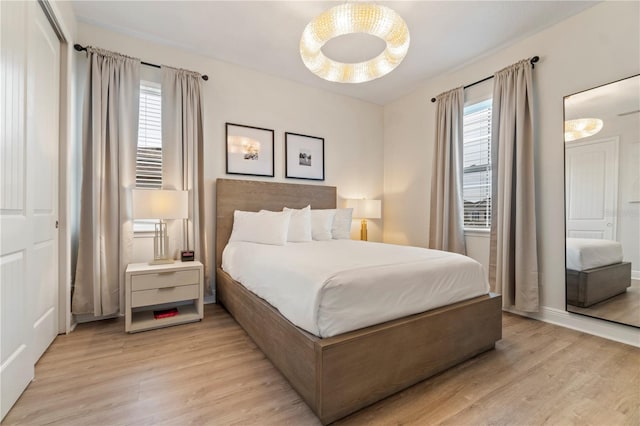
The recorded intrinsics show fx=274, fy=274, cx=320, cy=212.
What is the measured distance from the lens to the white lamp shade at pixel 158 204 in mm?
2387

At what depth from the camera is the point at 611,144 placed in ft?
7.34

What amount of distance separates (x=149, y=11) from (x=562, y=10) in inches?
142

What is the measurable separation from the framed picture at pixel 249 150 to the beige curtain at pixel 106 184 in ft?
3.17

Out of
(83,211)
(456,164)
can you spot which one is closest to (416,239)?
(456,164)

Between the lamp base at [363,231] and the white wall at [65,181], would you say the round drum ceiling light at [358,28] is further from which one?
the lamp base at [363,231]

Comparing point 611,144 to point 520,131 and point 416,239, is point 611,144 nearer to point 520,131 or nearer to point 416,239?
point 520,131

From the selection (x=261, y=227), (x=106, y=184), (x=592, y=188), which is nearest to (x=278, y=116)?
(x=261, y=227)

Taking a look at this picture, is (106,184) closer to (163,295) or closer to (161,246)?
(161,246)

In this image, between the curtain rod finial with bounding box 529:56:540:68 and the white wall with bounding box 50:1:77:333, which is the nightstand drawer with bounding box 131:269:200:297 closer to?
the white wall with bounding box 50:1:77:333

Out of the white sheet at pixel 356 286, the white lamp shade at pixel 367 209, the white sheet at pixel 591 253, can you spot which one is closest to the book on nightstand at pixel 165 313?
the white sheet at pixel 356 286

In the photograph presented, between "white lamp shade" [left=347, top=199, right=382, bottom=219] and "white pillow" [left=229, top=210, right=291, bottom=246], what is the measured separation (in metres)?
1.45

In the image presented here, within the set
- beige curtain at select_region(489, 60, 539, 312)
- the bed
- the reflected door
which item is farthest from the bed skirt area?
the reflected door

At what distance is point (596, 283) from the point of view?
2316 millimetres

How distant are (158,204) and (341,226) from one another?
77.3 inches
